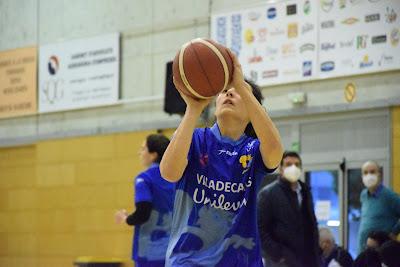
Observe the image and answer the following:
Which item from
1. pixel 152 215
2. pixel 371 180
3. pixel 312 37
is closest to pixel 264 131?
pixel 152 215

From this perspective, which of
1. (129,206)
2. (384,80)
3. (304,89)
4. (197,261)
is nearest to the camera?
(197,261)

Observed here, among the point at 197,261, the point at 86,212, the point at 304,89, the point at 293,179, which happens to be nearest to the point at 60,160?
the point at 86,212

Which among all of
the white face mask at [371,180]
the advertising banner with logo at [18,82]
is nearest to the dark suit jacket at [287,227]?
the white face mask at [371,180]

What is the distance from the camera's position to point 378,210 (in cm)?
893

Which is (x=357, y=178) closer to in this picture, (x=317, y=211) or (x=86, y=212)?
(x=317, y=211)

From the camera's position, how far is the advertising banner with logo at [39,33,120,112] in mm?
13492

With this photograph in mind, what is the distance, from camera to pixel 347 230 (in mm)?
10617

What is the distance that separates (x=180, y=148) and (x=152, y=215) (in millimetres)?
3127

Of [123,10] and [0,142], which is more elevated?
[123,10]

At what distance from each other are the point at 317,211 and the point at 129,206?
336 centimetres

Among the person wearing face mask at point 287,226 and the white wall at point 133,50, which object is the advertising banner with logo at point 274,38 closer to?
the white wall at point 133,50

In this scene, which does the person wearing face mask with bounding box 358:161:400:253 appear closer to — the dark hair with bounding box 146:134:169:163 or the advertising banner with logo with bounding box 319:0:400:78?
the advertising banner with logo with bounding box 319:0:400:78

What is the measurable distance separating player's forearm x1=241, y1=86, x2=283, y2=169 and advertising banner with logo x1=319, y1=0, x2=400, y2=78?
706cm

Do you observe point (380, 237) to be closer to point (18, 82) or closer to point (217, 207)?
point (217, 207)
